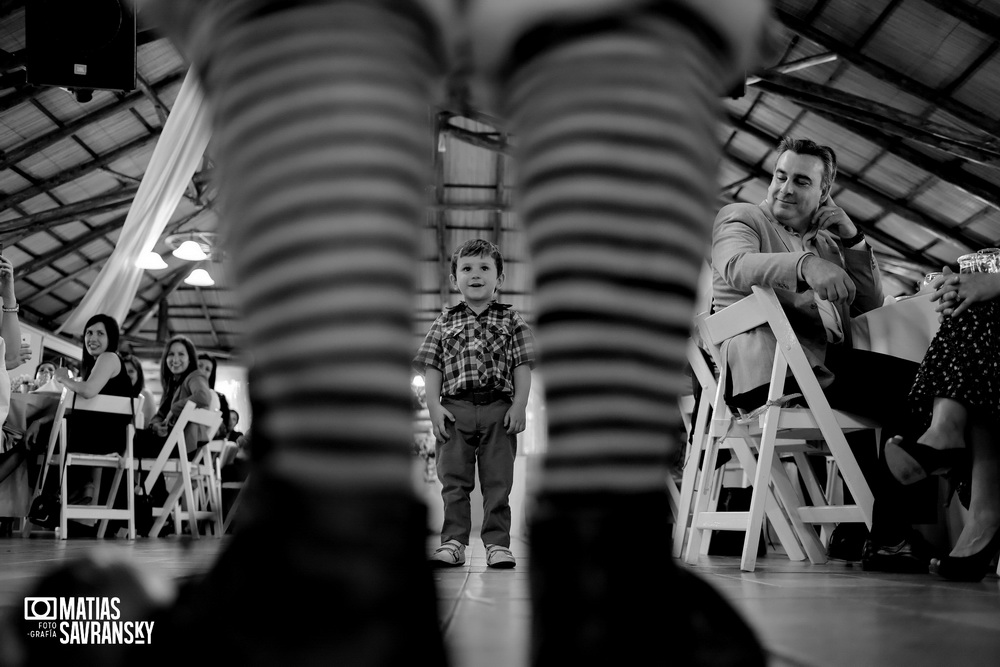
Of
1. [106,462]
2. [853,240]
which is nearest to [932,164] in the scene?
[853,240]

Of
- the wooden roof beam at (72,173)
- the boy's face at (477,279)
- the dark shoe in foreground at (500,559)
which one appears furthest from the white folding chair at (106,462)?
the wooden roof beam at (72,173)

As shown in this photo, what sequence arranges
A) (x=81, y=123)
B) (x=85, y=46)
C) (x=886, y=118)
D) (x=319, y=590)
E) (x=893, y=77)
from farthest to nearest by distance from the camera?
(x=81, y=123) < (x=893, y=77) < (x=886, y=118) < (x=85, y=46) < (x=319, y=590)

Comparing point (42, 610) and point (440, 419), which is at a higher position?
point (440, 419)

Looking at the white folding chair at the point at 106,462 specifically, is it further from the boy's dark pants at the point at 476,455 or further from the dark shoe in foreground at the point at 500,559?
the dark shoe in foreground at the point at 500,559

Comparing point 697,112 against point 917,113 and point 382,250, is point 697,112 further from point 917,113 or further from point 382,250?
point 917,113

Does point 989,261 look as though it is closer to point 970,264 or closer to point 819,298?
point 970,264

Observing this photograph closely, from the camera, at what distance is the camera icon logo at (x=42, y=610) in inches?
15.7

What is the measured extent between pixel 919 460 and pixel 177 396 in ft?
13.8

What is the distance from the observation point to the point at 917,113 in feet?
23.1

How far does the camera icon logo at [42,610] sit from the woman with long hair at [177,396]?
3.96 metres

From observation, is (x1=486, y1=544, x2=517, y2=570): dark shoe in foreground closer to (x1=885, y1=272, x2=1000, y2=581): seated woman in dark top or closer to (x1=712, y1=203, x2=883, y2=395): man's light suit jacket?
(x1=712, y1=203, x2=883, y2=395): man's light suit jacket

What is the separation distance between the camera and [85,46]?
361 centimetres

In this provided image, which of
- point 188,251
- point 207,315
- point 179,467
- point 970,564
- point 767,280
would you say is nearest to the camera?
point 970,564

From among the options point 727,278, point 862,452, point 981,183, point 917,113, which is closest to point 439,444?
point 727,278
